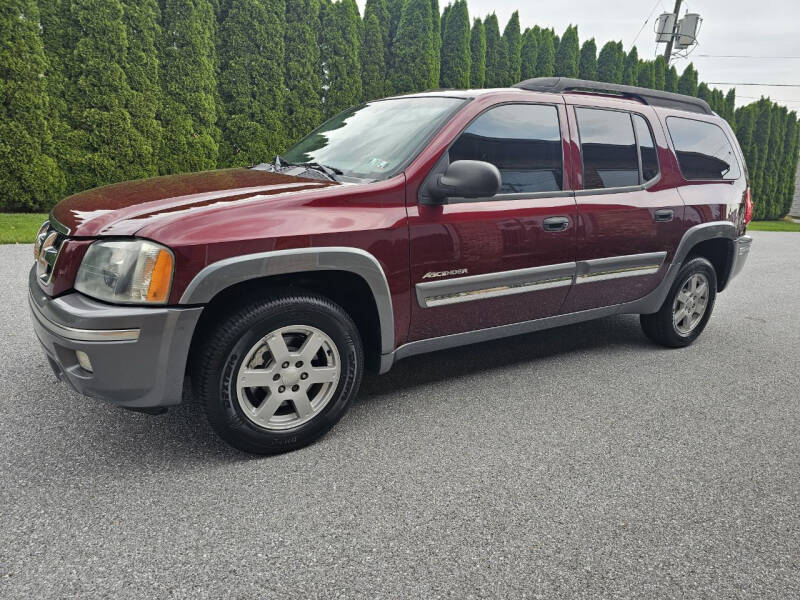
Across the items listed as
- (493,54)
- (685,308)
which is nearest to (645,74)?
(493,54)

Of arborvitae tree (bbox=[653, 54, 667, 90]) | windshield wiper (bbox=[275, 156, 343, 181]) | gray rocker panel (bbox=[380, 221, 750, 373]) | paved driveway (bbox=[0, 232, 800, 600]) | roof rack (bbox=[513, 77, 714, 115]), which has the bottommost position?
paved driveway (bbox=[0, 232, 800, 600])

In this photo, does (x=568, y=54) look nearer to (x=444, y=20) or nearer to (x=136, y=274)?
(x=444, y=20)

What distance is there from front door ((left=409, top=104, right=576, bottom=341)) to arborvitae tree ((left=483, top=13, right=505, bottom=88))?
1355 centimetres

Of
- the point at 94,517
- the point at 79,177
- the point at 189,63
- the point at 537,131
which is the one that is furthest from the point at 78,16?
the point at 94,517

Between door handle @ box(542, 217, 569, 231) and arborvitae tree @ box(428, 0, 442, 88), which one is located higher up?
arborvitae tree @ box(428, 0, 442, 88)

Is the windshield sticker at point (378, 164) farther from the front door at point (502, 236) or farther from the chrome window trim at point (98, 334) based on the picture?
the chrome window trim at point (98, 334)

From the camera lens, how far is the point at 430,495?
7.95 feet

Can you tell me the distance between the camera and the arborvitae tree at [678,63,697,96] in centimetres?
2114

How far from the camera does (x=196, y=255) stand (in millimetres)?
2348

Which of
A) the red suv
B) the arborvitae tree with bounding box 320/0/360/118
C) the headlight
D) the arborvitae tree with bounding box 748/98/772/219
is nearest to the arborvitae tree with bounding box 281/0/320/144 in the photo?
the arborvitae tree with bounding box 320/0/360/118

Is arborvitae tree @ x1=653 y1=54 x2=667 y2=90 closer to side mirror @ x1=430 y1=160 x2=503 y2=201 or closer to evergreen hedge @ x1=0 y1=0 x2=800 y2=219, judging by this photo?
evergreen hedge @ x1=0 y1=0 x2=800 y2=219

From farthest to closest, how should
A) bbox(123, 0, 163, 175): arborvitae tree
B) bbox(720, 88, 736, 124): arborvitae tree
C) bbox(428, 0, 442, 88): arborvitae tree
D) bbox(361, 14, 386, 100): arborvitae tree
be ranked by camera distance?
bbox(720, 88, 736, 124): arborvitae tree
bbox(428, 0, 442, 88): arborvitae tree
bbox(361, 14, 386, 100): arborvitae tree
bbox(123, 0, 163, 175): arborvitae tree

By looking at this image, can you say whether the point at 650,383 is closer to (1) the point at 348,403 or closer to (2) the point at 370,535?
(1) the point at 348,403

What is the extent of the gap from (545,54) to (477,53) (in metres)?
2.90
